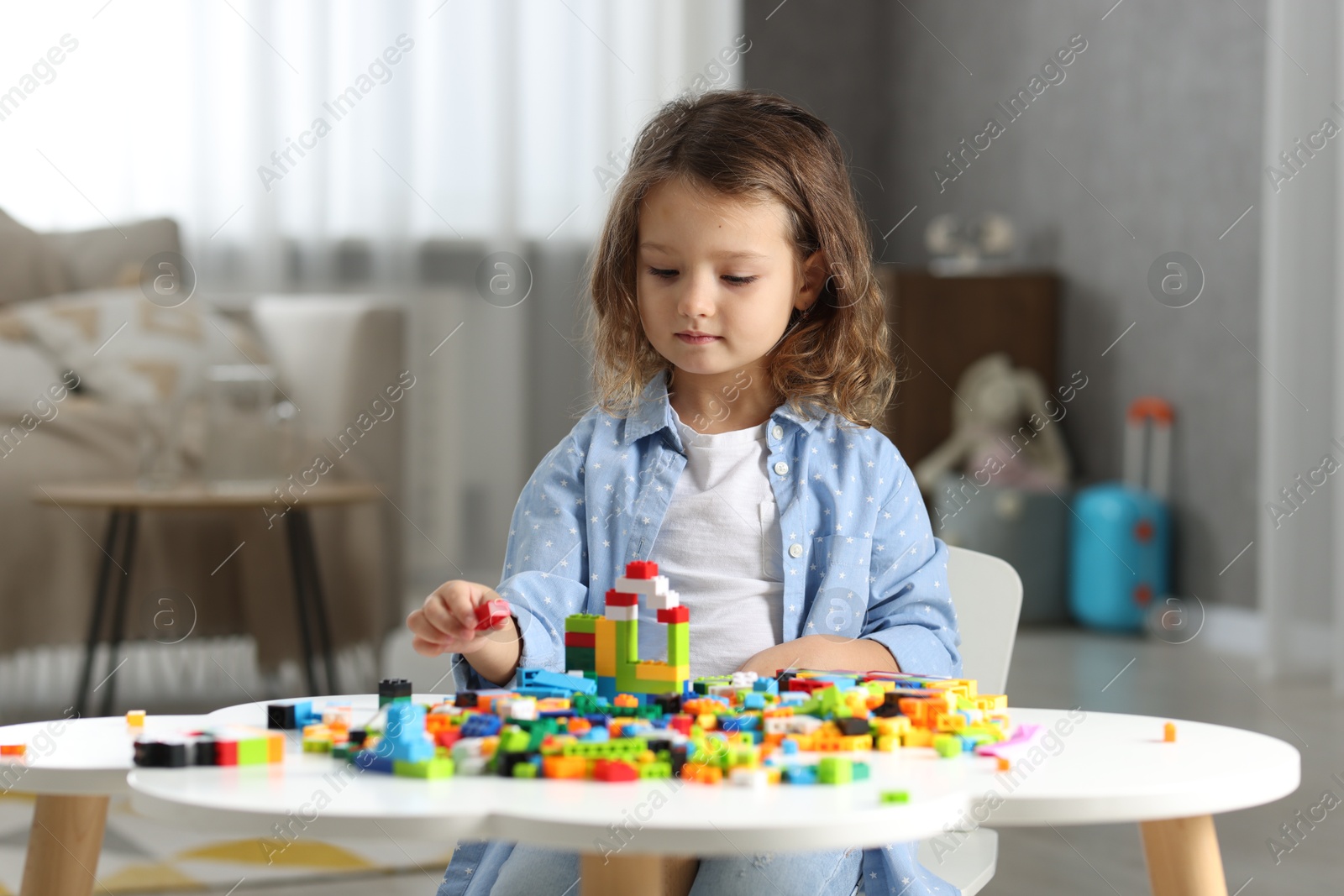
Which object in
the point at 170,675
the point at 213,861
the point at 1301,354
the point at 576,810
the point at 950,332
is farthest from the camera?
the point at 950,332

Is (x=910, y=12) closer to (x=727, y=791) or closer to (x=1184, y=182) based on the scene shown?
(x=1184, y=182)

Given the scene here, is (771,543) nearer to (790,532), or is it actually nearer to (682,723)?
(790,532)

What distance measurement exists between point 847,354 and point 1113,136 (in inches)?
112

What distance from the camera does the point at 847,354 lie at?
1.05m

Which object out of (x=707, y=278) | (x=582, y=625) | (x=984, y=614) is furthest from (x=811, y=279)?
(x=582, y=625)

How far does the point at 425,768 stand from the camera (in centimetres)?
55

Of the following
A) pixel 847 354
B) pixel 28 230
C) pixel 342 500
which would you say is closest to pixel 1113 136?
pixel 342 500

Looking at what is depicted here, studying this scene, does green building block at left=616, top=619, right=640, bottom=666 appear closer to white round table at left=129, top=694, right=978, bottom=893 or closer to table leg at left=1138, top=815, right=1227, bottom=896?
white round table at left=129, top=694, right=978, bottom=893

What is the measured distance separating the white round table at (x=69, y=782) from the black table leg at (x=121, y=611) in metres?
A: 1.53

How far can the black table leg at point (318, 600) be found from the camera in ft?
7.68

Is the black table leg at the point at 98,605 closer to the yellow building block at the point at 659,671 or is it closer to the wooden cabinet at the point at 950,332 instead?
the yellow building block at the point at 659,671

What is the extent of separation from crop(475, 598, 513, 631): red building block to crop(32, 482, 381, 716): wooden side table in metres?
1.52

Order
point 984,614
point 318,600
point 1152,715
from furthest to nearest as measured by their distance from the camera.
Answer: point 318,600 → point 1152,715 → point 984,614

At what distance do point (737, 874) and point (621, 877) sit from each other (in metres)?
0.19
